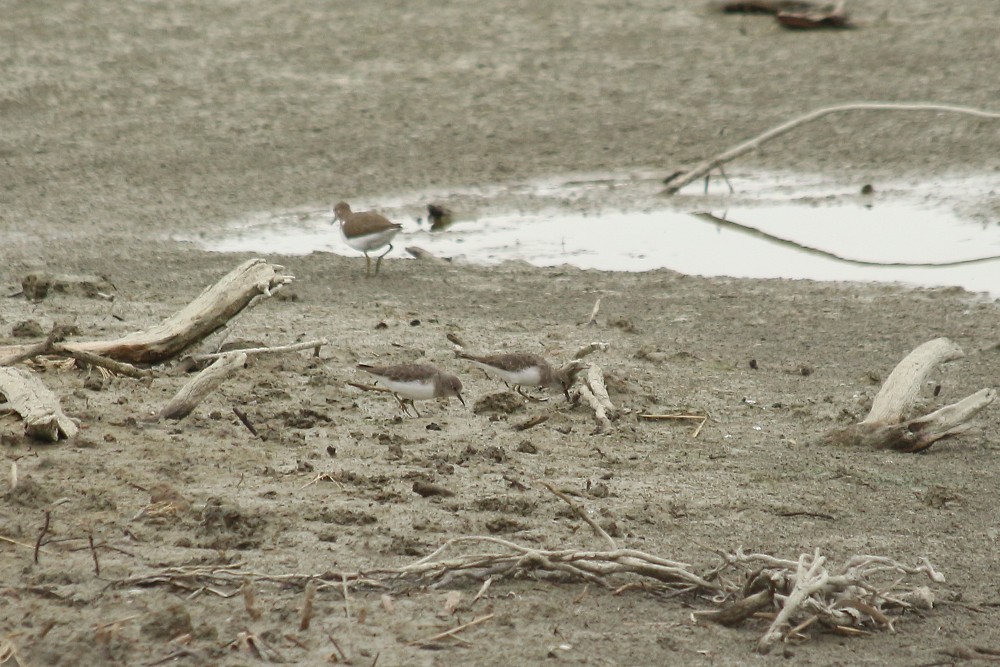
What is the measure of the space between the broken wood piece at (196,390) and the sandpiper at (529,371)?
49.7 inches

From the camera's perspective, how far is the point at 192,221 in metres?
11.3

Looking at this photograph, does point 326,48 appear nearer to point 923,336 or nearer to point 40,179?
point 40,179

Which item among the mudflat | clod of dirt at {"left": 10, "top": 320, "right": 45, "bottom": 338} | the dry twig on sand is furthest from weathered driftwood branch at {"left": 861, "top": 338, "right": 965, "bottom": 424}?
clod of dirt at {"left": 10, "top": 320, "right": 45, "bottom": 338}

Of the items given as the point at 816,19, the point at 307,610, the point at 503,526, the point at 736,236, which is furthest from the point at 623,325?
the point at 816,19

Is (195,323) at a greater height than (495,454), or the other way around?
(195,323)

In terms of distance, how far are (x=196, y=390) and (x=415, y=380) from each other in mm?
916

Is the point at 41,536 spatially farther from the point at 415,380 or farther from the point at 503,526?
the point at 415,380

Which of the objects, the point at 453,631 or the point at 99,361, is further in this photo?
the point at 99,361

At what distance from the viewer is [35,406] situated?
540 centimetres

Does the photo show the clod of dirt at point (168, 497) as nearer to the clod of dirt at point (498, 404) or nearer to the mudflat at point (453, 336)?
the mudflat at point (453, 336)

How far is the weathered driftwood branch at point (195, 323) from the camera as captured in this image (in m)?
6.40

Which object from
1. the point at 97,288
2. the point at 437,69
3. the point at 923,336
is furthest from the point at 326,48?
the point at 923,336

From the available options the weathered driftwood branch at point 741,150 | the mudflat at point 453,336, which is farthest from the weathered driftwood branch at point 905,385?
the weathered driftwood branch at point 741,150

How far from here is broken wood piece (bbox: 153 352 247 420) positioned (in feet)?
19.0
